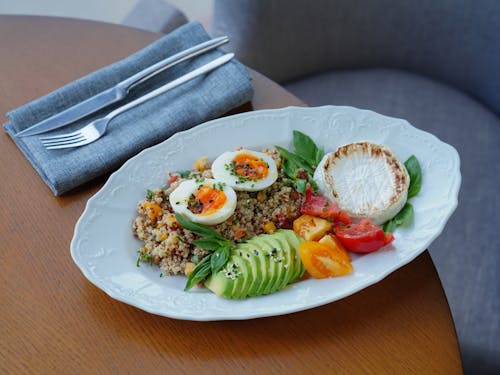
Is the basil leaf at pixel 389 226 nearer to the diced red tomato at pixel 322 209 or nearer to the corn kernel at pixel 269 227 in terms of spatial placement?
the diced red tomato at pixel 322 209

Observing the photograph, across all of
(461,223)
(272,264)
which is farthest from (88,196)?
(461,223)

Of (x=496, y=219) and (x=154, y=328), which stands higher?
(x=154, y=328)

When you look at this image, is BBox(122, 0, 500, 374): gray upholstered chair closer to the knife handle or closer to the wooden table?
the knife handle

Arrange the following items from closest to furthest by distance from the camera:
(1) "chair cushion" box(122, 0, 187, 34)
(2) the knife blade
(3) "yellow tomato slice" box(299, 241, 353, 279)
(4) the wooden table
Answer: (4) the wooden table < (3) "yellow tomato slice" box(299, 241, 353, 279) < (2) the knife blade < (1) "chair cushion" box(122, 0, 187, 34)

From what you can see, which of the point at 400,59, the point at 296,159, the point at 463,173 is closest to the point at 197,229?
the point at 296,159

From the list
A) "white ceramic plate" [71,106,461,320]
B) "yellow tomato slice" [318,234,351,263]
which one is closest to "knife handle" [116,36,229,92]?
"white ceramic plate" [71,106,461,320]

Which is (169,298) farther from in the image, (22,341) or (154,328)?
(22,341)
